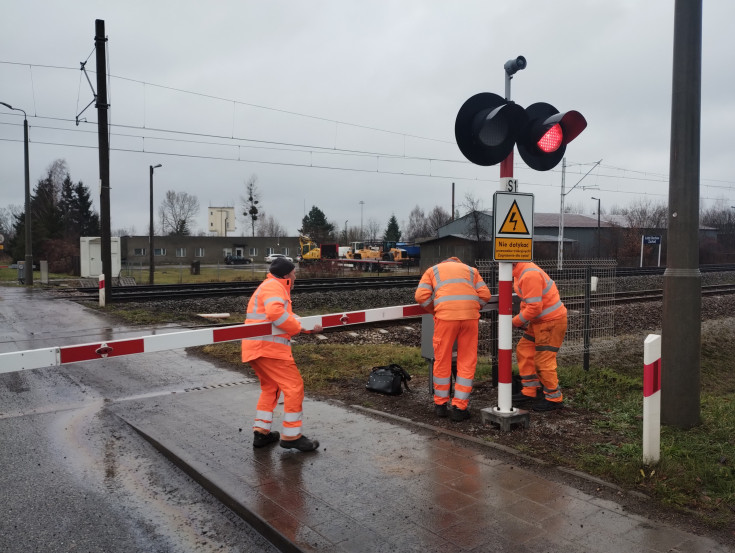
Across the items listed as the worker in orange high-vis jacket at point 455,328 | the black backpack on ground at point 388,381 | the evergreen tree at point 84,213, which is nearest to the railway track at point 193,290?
the black backpack on ground at point 388,381

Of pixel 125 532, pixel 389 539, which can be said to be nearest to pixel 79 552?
pixel 125 532

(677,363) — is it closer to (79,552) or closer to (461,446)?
(461,446)

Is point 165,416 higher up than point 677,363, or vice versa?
point 677,363

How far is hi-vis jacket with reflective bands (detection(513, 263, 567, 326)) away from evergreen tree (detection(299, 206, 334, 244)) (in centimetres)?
6793

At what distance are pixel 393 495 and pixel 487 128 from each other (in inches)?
135

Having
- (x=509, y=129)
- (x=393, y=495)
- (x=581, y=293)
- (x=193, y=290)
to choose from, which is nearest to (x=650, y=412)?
(x=393, y=495)

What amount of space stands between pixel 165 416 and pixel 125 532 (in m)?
2.56

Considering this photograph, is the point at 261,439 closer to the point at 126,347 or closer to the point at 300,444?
the point at 300,444

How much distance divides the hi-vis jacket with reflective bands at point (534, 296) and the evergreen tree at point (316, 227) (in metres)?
67.9

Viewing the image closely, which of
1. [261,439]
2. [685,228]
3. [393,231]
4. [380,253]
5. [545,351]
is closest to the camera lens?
[261,439]

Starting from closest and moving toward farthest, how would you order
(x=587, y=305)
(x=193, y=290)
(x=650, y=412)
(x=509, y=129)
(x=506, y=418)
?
(x=650, y=412)
(x=506, y=418)
(x=509, y=129)
(x=587, y=305)
(x=193, y=290)

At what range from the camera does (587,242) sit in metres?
65.3

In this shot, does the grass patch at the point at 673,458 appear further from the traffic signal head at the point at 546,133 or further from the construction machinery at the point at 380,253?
the construction machinery at the point at 380,253

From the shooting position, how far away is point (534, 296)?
242 inches
